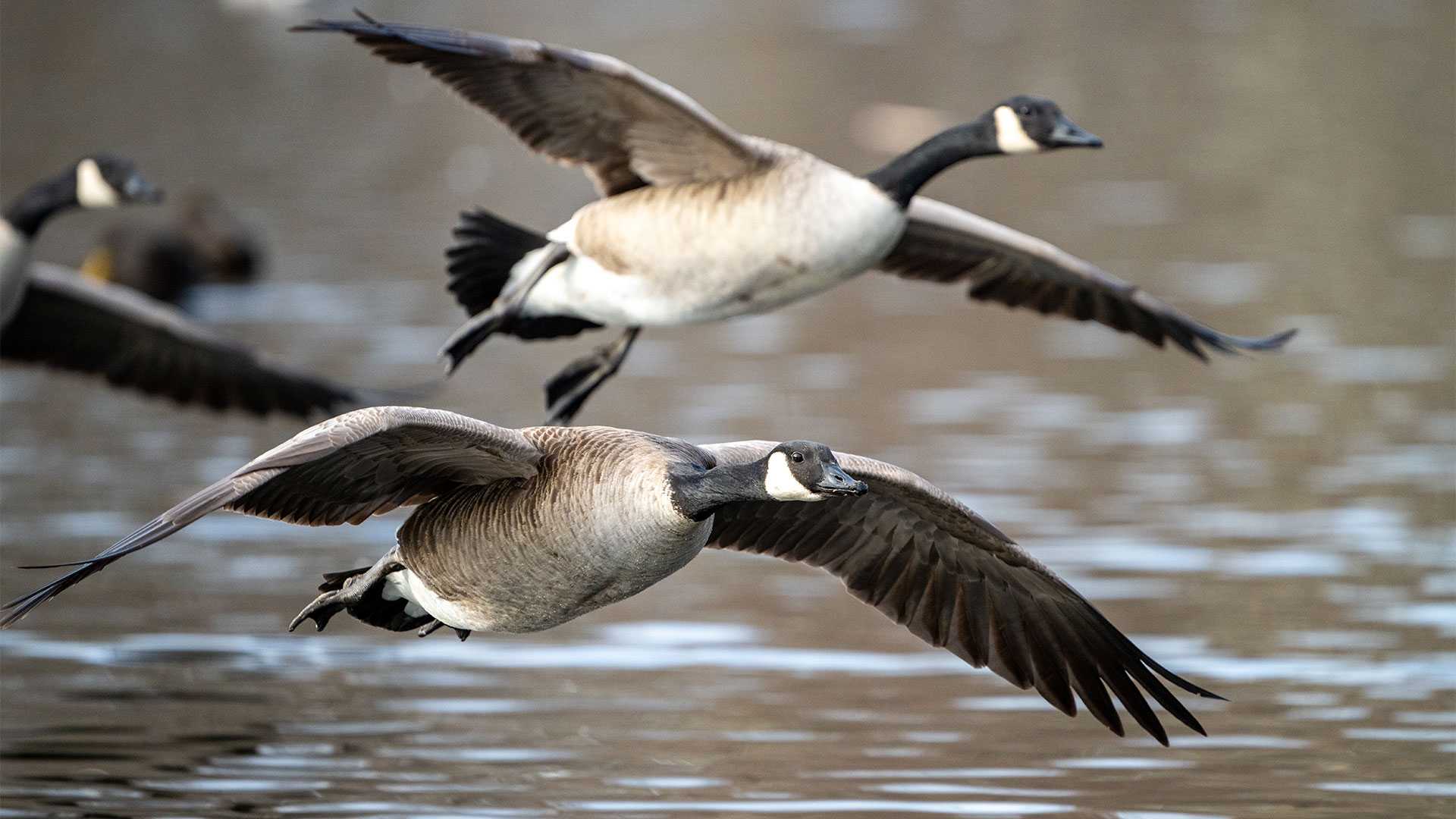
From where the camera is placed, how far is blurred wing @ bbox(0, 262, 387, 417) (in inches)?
508

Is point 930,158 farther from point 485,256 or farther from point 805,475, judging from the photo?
point 805,475

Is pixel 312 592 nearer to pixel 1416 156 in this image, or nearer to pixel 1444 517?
pixel 1444 517

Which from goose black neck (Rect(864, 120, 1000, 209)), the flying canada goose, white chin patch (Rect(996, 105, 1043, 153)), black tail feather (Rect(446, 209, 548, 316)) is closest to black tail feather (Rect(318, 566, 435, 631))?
black tail feather (Rect(446, 209, 548, 316))

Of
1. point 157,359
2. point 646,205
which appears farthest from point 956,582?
Result: point 157,359

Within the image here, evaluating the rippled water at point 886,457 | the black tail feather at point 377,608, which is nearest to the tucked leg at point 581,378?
the rippled water at point 886,457

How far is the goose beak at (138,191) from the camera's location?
12695mm

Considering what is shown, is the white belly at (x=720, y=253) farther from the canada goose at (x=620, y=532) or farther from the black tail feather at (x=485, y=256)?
the canada goose at (x=620, y=532)

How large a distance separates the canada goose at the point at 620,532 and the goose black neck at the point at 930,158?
1676mm

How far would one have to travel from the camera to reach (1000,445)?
15.4 metres

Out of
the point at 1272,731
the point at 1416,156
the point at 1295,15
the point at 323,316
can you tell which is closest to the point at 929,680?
the point at 1272,731

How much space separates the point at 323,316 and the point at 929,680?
11.8 m

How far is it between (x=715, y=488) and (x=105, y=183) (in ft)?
21.6

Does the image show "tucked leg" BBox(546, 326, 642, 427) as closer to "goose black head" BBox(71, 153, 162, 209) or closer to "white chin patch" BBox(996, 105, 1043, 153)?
"white chin patch" BBox(996, 105, 1043, 153)

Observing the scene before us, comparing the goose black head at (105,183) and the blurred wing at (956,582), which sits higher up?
the blurred wing at (956,582)
